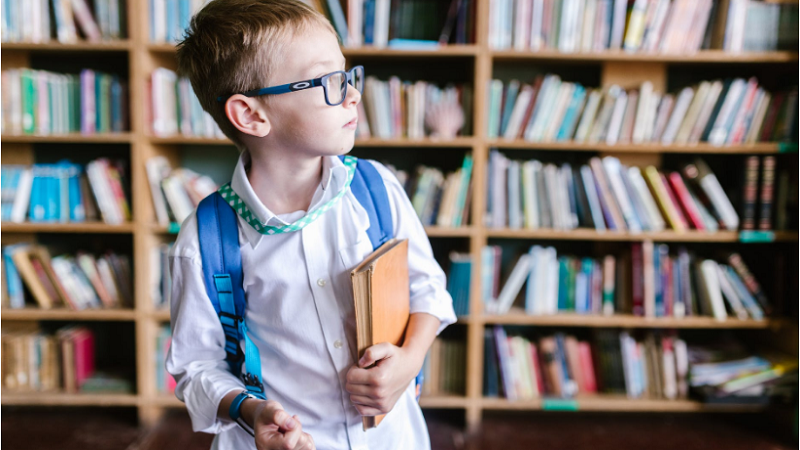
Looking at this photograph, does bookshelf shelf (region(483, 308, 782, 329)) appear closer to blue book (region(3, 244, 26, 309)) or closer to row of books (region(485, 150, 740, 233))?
row of books (region(485, 150, 740, 233))

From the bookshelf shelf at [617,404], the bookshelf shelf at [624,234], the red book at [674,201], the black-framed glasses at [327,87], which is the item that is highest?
the black-framed glasses at [327,87]

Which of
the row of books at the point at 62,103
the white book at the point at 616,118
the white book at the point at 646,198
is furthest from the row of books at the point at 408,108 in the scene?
the row of books at the point at 62,103

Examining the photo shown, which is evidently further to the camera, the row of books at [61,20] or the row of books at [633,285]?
the row of books at [633,285]

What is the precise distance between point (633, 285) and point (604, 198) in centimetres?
40

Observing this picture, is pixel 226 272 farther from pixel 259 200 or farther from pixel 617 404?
pixel 617 404

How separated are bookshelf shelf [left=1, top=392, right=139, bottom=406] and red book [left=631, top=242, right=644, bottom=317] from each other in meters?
2.21

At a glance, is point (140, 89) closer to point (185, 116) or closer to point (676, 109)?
point (185, 116)

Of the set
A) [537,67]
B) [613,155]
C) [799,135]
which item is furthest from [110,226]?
[799,135]

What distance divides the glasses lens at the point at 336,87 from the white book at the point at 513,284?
171 cm

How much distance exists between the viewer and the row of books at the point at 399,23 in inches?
87.2

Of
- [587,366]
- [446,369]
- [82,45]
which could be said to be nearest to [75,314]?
[82,45]

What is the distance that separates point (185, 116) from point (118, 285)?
2.66ft

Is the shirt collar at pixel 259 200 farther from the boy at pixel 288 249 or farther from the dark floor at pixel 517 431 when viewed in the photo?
the dark floor at pixel 517 431

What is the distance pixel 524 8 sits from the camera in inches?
86.4
